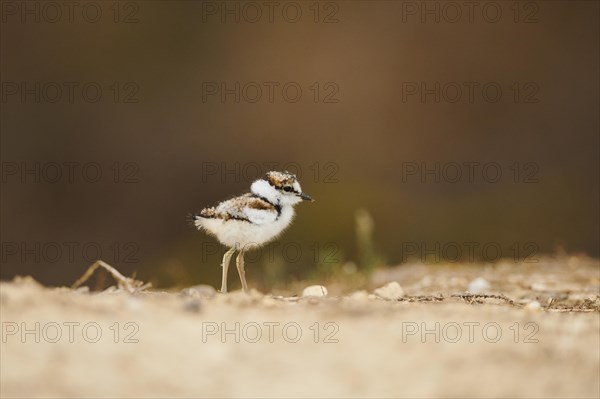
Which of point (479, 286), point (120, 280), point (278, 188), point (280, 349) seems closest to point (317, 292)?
point (278, 188)

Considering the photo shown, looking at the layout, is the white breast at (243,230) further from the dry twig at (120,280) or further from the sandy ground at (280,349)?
the sandy ground at (280,349)

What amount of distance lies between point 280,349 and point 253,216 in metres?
2.00

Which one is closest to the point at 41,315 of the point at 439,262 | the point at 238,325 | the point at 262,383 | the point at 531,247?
the point at 238,325

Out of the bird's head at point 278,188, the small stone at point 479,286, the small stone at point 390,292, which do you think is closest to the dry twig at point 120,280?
the bird's head at point 278,188

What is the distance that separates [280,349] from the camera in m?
3.38

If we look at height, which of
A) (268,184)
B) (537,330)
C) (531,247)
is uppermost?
(268,184)

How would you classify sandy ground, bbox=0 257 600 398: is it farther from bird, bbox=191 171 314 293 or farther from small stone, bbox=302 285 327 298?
bird, bbox=191 171 314 293

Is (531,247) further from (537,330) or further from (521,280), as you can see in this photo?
(537,330)

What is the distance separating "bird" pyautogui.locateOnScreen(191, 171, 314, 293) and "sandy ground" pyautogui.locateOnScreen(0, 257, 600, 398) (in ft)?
4.04

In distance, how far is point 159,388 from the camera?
10.1 ft

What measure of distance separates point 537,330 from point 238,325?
1389 millimetres

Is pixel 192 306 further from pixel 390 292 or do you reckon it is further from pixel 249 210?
pixel 390 292

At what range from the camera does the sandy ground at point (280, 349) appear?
3098mm

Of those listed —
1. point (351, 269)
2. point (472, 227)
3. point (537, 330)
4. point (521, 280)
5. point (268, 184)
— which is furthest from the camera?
point (472, 227)
